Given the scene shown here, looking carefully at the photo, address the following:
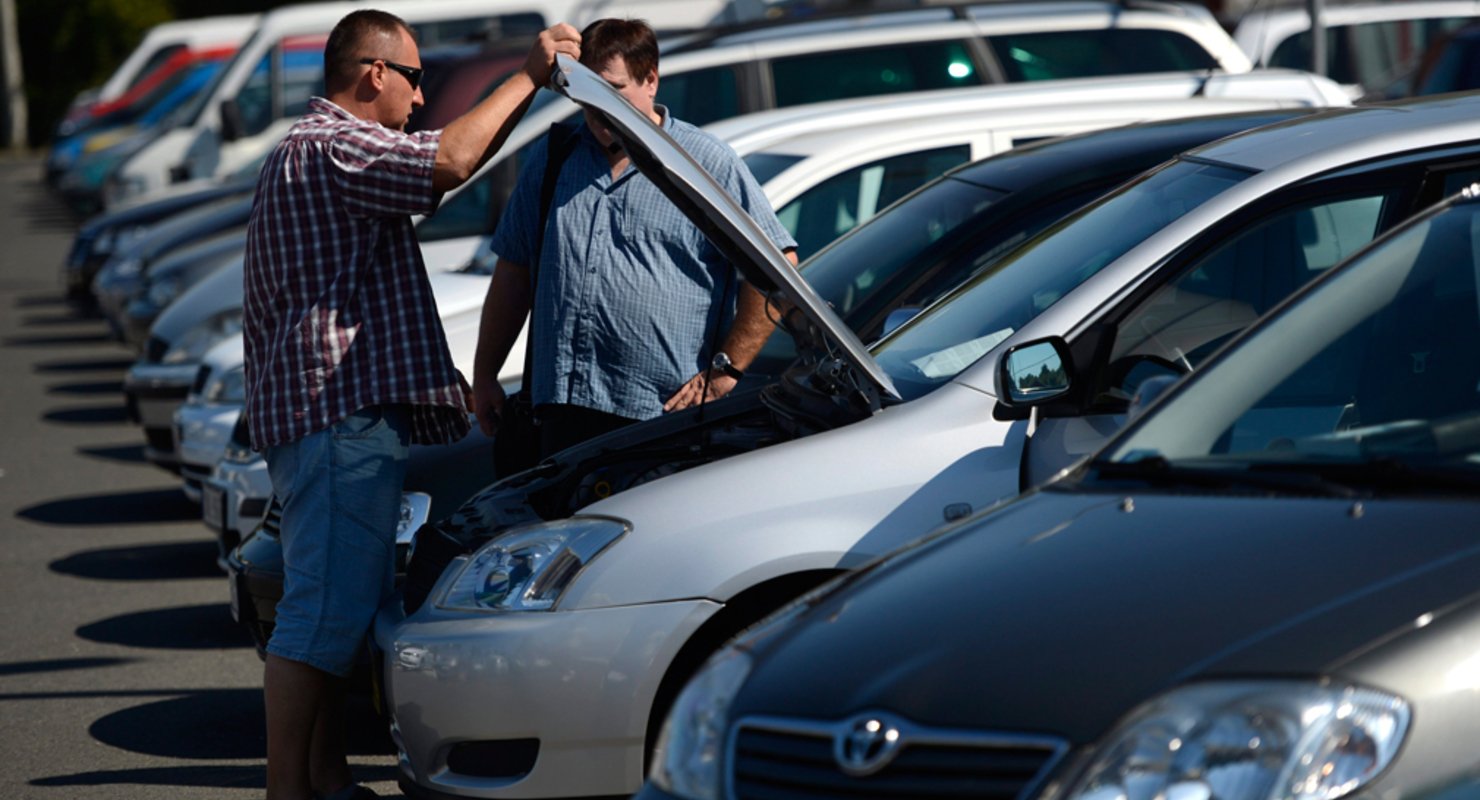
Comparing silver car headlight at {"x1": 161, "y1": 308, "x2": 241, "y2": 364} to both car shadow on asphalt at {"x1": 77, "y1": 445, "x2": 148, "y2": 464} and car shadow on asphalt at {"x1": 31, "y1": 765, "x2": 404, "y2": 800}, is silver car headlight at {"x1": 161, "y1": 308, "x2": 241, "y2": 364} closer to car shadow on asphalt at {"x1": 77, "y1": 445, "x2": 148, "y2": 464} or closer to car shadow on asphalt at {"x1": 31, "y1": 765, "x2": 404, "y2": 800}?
car shadow on asphalt at {"x1": 77, "y1": 445, "x2": 148, "y2": 464}

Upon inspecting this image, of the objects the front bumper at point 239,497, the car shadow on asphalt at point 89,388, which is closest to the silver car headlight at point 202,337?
the front bumper at point 239,497

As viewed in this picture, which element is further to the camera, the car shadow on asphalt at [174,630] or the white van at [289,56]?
the white van at [289,56]

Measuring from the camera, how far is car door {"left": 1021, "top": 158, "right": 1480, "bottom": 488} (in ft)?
12.8

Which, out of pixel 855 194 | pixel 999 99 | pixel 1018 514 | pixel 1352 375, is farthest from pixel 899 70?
pixel 1018 514

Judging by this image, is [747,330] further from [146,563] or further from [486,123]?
[146,563]

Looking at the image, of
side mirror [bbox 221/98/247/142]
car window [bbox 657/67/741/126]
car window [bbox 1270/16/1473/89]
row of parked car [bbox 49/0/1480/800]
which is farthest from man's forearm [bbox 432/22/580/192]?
side mirror [bbox 221/98/247/142]

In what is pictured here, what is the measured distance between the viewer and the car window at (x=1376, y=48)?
13.1m

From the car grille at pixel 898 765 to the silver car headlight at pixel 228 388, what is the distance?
5674mm

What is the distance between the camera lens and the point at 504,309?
17.7 feet

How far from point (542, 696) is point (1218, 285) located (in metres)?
1.67

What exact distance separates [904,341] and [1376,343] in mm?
1398

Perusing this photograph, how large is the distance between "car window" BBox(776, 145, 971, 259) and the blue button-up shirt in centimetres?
144

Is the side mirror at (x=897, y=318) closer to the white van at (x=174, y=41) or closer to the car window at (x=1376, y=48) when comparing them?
the car window at (x=1376, y=48)

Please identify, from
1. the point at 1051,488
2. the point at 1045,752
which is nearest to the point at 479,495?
the point at 1051,488
